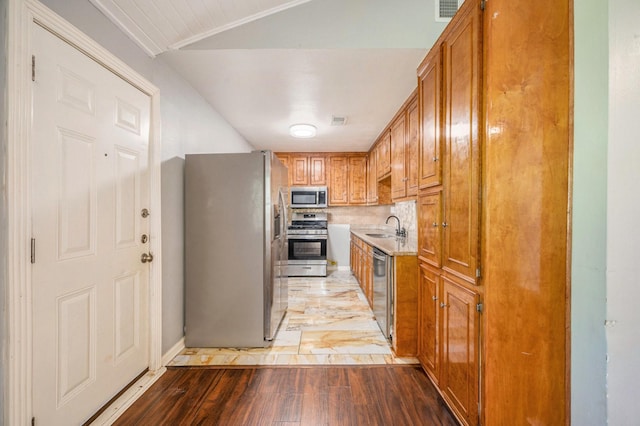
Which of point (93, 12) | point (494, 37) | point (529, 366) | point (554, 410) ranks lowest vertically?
point (554, 410)

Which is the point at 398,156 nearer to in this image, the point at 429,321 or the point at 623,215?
the point at 429,321

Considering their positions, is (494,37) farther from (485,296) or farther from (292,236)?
(292,236)

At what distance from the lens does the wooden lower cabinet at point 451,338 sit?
133cm

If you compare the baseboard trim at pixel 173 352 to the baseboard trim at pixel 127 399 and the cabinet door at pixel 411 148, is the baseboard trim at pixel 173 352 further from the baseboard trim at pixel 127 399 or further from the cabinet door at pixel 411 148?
the cabinet door at pixel 411 148

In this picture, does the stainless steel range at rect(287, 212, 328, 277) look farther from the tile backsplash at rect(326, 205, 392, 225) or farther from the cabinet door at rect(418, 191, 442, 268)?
the cabinet door at rect(418, 191, 442, 268)

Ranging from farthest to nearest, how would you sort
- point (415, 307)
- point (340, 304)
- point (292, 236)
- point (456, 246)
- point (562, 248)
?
1. point (292, 236)
2. point (340, 304)
3. point (415, 307)
4. point (456, 246)
5. point (562, 248)

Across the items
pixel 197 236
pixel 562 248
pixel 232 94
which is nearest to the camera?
pixel 562 248

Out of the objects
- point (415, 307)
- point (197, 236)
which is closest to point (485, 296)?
point (415, 307)

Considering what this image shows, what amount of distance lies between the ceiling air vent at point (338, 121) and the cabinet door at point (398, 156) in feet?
2.11

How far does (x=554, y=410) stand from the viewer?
1.18 metres

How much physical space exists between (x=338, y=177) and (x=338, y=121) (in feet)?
6.08

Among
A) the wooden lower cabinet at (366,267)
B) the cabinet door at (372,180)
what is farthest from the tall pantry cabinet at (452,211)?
the cabinet door at (372,180)

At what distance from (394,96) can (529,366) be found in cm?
249

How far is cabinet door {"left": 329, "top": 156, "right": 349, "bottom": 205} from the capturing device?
5277 millimetres
